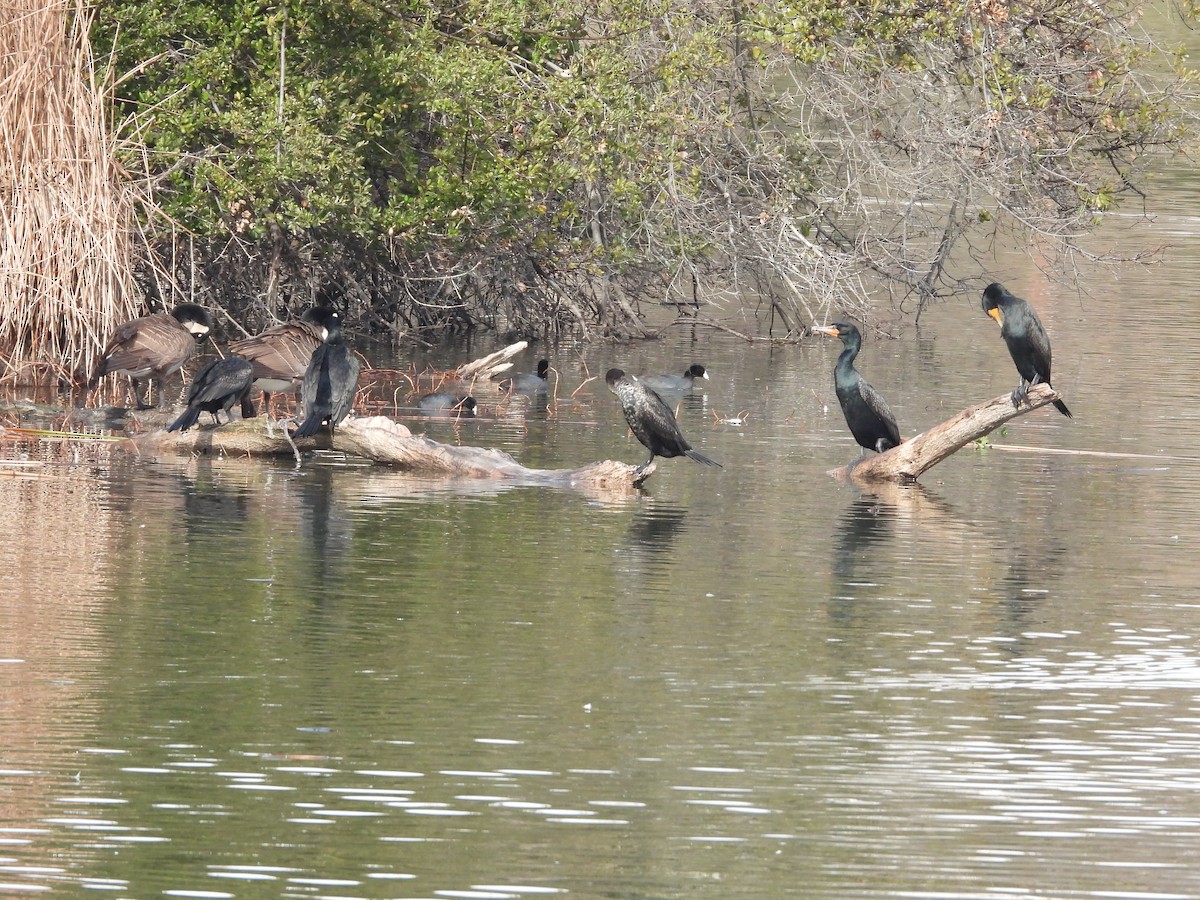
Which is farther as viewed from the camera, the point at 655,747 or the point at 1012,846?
the point at 655,747

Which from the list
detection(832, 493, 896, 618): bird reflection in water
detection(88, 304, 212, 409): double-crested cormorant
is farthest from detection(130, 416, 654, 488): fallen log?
detection(832, 493, 896, 618): bird reflection in water

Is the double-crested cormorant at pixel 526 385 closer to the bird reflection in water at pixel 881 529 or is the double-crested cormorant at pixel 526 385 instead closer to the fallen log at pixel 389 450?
the fallen log at pixel 389 450

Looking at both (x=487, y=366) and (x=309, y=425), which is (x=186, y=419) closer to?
(x=309, y=425)

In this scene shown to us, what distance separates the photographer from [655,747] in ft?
22.9

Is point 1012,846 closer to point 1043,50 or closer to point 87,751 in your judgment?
point 87,751

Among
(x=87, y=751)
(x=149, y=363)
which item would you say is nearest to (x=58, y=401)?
(x=149, y=363)

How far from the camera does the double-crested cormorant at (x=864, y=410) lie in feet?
44.3

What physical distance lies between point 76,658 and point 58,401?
8.31 meters

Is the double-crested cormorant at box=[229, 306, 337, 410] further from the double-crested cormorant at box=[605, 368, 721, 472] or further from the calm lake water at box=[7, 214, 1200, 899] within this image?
the double-crested cormorant at box=[605, 368, 721, 472]

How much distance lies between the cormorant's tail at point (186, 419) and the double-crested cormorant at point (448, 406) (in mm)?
3017

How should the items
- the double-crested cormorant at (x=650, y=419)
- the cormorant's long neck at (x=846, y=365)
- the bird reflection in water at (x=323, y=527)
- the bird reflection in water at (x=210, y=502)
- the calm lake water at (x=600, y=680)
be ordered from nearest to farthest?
the calm lake water at (x=600, y=680)
the bird reflection in water at (x=323, y=527)
the bird reflection in water at (x=210, y=502)
the double-crested cormorant at (x=650, y=419)
the cormorant's long neck at (x=846, y=365)

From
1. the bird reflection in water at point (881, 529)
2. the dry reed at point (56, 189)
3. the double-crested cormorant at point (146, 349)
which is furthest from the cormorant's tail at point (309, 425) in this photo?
the bird reflection in water at point (881, 529)

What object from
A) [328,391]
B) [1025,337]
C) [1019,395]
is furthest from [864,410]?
[328,391]

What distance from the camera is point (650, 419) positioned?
12.9 meters
